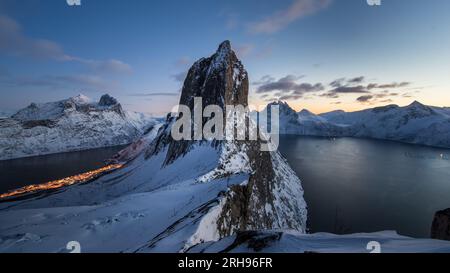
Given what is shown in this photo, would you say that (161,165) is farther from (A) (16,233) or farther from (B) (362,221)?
(B) (362,221)

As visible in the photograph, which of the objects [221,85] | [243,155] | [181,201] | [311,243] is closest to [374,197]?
[243,155]

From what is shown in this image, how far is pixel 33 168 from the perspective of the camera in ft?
432

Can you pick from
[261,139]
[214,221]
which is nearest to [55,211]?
[214,221]

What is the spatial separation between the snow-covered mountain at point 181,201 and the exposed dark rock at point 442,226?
9.09m

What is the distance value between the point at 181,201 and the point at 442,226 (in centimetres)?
2378

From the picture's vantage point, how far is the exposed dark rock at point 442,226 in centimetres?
1558

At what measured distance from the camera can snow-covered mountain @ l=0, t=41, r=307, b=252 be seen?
804 inches

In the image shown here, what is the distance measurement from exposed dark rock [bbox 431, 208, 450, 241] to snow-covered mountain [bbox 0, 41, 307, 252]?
9.09m

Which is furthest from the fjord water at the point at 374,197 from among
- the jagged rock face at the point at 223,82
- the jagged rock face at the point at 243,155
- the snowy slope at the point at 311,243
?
the snowy slope at the point at 311,243

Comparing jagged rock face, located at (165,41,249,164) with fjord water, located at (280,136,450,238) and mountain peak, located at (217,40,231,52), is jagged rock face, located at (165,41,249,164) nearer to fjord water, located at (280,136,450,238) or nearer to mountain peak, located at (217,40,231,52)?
mountain peak, located at (217,40,231,52)

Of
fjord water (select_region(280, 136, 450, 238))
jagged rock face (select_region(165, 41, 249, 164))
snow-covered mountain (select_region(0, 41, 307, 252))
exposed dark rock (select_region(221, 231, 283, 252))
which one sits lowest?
fjord water (select_region(280, 136, 450, 238))

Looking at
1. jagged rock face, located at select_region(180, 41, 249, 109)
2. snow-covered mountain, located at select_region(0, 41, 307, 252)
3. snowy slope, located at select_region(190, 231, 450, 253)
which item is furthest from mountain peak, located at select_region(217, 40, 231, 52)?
snowy slope, located at select_region(190, 231, 450, 253)

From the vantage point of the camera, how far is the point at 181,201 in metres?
28.6
